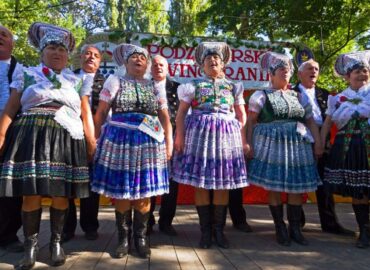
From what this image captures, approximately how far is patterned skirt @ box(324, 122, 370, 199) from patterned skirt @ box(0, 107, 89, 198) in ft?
7.32

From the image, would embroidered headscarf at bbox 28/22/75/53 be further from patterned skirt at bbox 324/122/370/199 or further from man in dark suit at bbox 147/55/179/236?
patterned skirt at bbox 324/122/370/199

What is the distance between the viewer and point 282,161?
136 inches

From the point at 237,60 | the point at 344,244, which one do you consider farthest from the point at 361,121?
the point at 237,60

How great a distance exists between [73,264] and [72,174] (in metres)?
0.66

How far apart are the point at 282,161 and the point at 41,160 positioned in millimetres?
2054

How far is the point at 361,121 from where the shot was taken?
11.4 ft

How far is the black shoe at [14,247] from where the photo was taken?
3112mm

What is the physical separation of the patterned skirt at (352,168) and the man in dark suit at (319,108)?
0.46 m

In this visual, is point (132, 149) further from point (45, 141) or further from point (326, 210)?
point (326, 210)

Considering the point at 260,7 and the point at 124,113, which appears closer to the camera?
the point at 124,113

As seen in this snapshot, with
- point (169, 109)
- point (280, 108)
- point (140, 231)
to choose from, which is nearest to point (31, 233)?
point (140, 231)

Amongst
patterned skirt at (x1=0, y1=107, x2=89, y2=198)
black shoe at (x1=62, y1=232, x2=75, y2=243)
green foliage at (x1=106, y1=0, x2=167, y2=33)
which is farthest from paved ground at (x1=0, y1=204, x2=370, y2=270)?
green foliage at (x1=106, y1=0, x2=167, y2=33)

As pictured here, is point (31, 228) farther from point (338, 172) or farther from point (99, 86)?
point (338, 172)

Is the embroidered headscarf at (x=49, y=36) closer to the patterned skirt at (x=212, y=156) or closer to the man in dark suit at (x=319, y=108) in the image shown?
the patterned skirt at (x=212, y=156)
